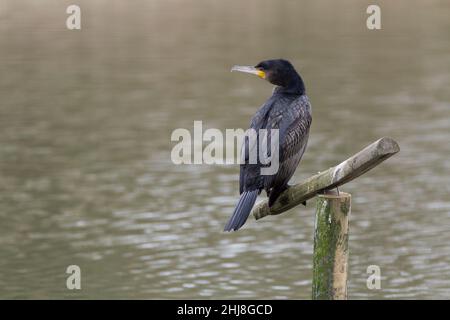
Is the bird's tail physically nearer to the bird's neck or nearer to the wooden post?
the wooden post

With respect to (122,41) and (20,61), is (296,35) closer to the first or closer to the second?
(122,41)

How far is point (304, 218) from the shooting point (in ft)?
45.2

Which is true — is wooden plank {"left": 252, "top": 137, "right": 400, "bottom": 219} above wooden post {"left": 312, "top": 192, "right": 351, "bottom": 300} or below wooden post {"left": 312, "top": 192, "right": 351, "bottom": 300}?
above

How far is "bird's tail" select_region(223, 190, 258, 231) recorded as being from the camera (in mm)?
6629

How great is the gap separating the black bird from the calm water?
4143 millimetres

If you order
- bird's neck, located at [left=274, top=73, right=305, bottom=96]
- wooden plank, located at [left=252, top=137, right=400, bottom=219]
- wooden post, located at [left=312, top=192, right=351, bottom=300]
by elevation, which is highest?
bird's neck, located at [left=274, top=73, right=305, bottom=96]

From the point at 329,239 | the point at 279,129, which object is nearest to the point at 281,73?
the point at 279,129

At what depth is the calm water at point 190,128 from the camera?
478 inches

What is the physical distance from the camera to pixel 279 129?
7.27 m

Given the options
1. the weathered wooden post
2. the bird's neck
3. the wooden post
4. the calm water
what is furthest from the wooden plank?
the calm water

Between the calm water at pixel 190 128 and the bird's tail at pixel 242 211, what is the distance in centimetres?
445

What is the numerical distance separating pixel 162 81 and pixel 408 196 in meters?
8.93

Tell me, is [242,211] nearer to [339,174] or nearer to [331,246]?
[331,246]

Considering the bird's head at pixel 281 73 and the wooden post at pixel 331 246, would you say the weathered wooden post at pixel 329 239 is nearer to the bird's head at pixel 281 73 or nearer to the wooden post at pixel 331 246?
the wooden post at pixel 331 246
